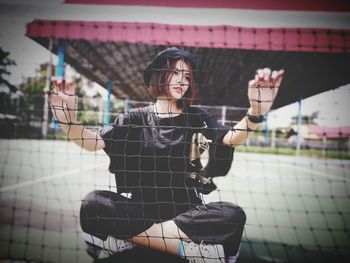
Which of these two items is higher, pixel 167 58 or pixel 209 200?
pixel 167 58

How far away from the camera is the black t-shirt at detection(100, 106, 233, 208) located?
187 cm

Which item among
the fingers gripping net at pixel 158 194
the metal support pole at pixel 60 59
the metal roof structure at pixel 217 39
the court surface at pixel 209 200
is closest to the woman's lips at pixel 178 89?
the fingers gripping net at pixel 158 194

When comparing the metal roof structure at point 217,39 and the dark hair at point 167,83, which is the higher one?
the metal roof structure at point 217,39

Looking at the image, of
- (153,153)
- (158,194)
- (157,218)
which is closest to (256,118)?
(153,153)

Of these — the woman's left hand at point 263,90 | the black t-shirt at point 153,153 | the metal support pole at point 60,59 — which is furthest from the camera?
the metal support pole at point 60,59

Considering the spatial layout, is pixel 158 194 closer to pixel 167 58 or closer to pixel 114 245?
pixel 114 245

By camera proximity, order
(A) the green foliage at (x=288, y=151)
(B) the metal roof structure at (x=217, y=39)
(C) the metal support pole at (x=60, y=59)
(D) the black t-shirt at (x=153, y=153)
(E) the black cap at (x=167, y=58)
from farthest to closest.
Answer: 1. (A) the green foliage at (x=288, y=151)
2. (C) the metal support pole at (x=60, y=59)
3. (B) the metal roof structure at (x=217, y=39)
4. (E) the black cap at (x=167, y=58)
5. (D) the black t-shirt at (x=153, y=153)

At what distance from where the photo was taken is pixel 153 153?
188cm

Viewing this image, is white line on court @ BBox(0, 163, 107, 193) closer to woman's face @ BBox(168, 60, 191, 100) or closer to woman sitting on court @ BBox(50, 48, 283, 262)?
woman sitting on court @ BBox(50, 48, 283, 262)

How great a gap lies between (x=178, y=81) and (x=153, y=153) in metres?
0.60

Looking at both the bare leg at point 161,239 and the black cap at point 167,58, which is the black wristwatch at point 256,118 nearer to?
the black cap at point 167,58

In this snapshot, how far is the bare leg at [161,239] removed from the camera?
70.6 inches

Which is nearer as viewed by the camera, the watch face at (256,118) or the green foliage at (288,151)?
the watch face at (256,118)

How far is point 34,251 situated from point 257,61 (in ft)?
14.4
